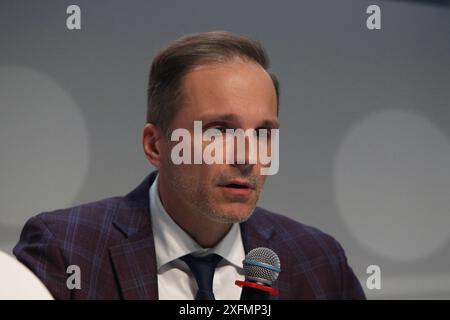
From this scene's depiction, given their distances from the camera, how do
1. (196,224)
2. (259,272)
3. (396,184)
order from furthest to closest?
(396,184) → (196,224) → (259,272)

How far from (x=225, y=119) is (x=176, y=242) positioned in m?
0.35

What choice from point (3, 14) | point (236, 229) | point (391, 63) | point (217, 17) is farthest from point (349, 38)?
point (3, 14)

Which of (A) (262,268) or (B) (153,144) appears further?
(B) (153,144)

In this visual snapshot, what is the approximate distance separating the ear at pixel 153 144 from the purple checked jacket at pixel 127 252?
10 cm

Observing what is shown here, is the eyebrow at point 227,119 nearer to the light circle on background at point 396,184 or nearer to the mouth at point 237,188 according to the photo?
the mouth at point 237,188

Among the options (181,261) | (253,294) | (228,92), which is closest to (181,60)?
(228,92)

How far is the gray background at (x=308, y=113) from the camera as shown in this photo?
160cm

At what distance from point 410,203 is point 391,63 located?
47 centimetres

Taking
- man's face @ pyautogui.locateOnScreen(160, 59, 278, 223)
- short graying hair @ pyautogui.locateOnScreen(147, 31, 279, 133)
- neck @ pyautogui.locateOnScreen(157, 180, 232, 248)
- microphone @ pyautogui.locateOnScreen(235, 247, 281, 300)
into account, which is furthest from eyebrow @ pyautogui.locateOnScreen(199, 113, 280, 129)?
microphone @ pyautogui.locateOnScreen(235, 247, 281, 300)

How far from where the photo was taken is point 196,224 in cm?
154

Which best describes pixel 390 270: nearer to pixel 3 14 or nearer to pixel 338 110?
pixel 338 110

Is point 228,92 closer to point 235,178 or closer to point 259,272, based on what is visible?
point 235,178

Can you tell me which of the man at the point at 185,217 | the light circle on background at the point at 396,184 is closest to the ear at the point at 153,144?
the man at the point at 185,217

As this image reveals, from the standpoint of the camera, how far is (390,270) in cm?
184
